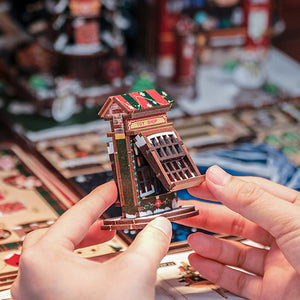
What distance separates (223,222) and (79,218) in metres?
0.45

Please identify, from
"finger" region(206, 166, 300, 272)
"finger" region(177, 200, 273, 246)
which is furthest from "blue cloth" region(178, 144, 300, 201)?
"finger" region(206, 166, 300, 272)

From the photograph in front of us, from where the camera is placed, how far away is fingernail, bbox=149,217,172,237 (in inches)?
49.5

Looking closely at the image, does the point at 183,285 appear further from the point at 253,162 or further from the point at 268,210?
the point at 253,162

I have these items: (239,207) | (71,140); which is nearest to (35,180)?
(71,140)

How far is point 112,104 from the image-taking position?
4.46 feet

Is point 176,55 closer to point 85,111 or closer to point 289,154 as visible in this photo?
point 85,111

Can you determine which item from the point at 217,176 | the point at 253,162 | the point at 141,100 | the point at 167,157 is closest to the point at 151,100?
the point at 141,100

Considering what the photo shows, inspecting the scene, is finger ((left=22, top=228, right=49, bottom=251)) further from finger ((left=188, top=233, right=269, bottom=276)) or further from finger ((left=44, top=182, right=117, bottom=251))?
finger ((left=188, top=233, right=269, bottom=276))

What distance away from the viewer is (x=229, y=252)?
4.90 feet

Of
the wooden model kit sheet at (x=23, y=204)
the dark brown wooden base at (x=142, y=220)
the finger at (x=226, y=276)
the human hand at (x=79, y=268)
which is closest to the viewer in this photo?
the human hand at (x=79, y=268)

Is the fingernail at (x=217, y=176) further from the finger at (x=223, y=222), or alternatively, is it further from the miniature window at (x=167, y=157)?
the finger at (x=223, y=222)

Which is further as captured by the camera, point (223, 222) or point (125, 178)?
point (223, 222)

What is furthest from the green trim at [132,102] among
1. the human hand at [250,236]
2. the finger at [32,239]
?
the finger at [32,239]

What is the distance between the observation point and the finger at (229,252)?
Answer: 146 centimetres
